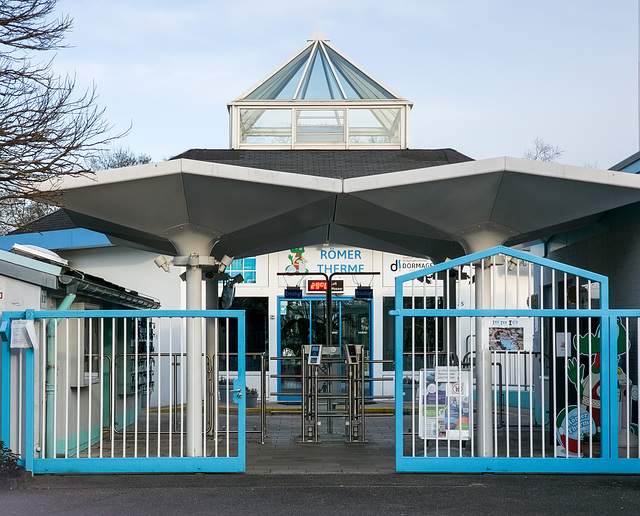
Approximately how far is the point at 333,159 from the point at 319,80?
131 inches

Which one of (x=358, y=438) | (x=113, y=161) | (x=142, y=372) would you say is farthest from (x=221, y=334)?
(x=113, y=161)

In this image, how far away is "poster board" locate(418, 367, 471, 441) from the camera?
1037 cm

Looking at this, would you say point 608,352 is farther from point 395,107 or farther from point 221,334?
point 221,334

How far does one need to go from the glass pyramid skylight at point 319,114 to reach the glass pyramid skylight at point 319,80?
0.06ft

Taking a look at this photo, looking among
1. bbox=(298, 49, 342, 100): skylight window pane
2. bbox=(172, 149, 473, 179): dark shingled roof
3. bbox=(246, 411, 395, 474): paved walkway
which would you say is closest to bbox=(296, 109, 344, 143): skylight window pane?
bbox=(298, 49, 342, 100): skylight window pane

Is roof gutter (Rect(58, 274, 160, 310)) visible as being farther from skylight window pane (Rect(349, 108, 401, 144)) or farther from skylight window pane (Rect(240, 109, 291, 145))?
skylight window pane (Rect(349, 108, 401, 144))

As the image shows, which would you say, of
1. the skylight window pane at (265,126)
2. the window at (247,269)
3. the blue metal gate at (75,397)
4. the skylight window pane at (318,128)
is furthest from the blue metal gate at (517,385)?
the window at (247,269)

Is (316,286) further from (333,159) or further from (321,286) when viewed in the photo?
(333,159)

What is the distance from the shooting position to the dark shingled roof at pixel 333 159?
1399 centimetres

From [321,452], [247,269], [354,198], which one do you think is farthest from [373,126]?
[321,452]

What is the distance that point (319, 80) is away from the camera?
1783 centimetres

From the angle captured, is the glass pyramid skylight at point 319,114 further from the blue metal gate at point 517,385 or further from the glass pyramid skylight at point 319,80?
the blue metal gate at point 517,385

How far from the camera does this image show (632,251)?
1198 centimetres

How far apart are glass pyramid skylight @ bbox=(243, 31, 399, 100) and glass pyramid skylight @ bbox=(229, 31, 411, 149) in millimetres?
20
